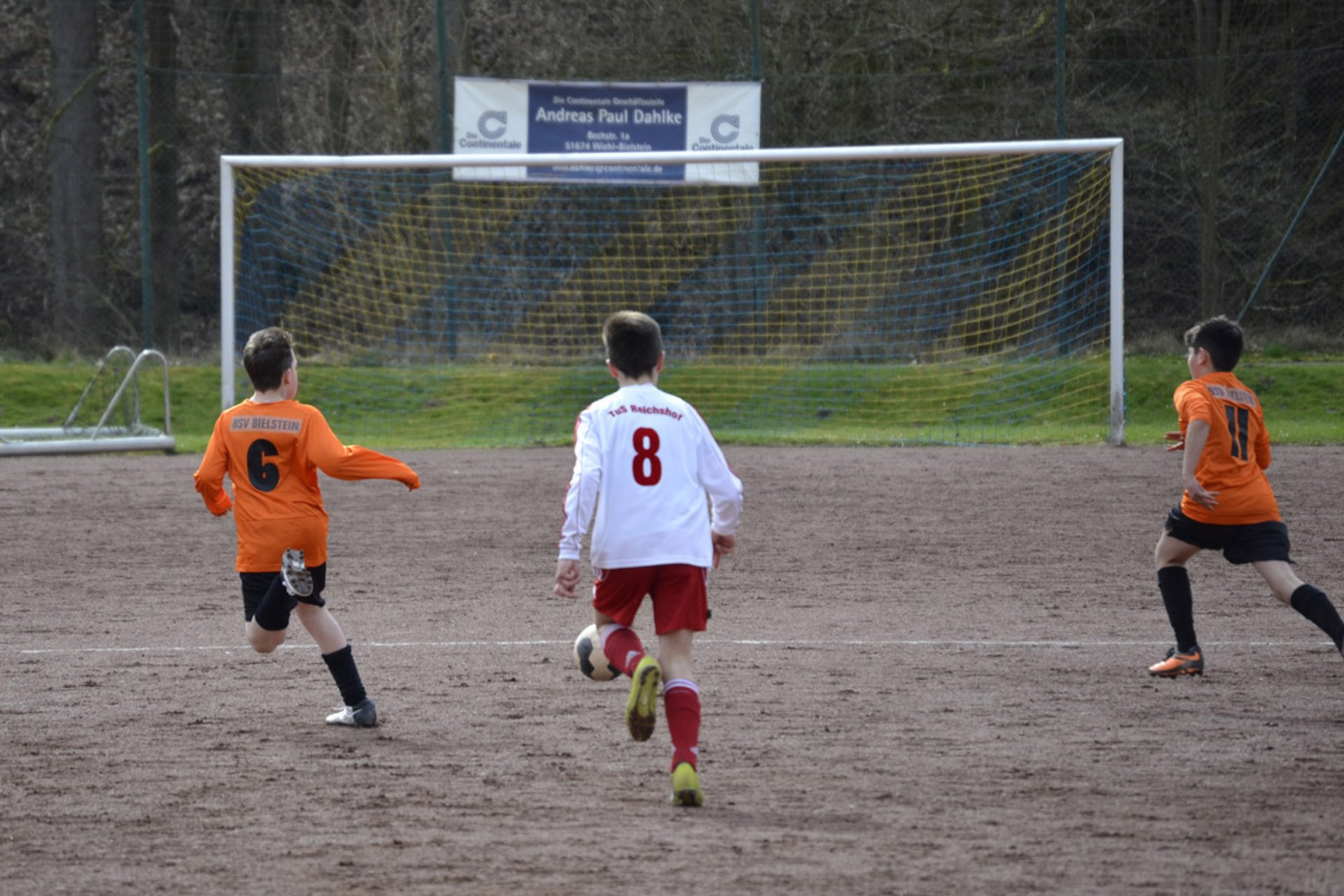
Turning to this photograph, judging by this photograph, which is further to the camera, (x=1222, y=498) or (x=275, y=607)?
(x=1222, y=498)

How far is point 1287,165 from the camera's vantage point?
19.1 m

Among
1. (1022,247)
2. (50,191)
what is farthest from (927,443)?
(50,191)

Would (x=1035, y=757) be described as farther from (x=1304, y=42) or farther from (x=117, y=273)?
(x=117, y=273)

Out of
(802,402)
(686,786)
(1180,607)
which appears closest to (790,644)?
(1180,607)

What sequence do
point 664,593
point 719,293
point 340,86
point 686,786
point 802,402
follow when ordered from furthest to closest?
point 340,86 → point 719,293 → point 802,402 → point 664,593 → point 686,786

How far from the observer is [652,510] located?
4680 millimetres

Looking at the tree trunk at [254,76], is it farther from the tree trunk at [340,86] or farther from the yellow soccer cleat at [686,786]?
the yellow soccer cleat at [686,786]

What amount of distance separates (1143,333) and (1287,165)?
2766mm

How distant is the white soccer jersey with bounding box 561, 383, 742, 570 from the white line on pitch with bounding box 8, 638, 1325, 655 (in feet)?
7.75

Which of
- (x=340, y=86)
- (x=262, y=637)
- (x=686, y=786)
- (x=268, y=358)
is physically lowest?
(x=686, y=786)

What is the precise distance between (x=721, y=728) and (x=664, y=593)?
95 cm

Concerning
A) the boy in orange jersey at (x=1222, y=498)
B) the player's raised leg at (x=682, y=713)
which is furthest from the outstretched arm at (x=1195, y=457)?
the player's raised leg at (x=682, y=713)

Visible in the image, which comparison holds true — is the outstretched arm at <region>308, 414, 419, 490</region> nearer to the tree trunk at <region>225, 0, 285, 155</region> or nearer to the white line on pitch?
the white line on pitch

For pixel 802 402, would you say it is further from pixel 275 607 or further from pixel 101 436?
pixel 275 607
